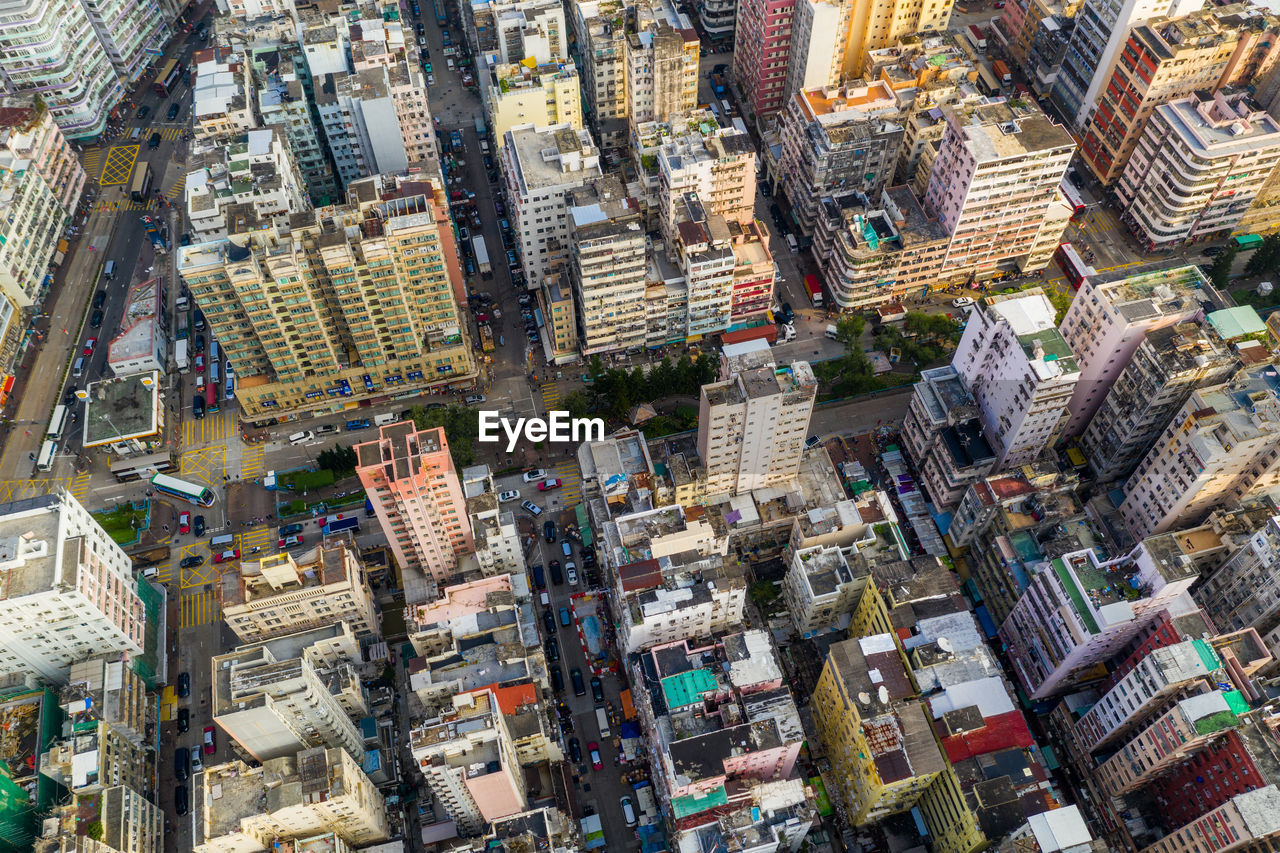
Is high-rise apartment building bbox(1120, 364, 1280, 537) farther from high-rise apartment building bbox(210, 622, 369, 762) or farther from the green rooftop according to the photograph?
high-rise apartment building bbox(210, 622, 369, 762)

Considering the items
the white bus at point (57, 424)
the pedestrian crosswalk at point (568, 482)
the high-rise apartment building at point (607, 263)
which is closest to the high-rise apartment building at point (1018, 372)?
the high-rise apartment building at point (607, 263)

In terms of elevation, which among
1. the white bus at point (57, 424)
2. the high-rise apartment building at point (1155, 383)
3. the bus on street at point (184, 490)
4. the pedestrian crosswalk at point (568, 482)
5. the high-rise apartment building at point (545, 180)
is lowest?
the high-rise apartment building at point (1155, 383)

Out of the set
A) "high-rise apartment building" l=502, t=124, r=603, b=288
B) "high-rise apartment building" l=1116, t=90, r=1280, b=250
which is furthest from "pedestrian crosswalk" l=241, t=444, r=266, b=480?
"high-rise apartment building" l=1116, t=90, r=1280, b=250

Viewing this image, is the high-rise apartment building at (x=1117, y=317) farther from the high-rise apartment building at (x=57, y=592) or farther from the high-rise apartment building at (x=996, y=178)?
the high-rise apartment building at (x=57, y=592)

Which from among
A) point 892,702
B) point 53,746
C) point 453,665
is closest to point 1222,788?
point 892,702

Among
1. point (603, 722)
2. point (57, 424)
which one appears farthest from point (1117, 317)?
point (57, 424)

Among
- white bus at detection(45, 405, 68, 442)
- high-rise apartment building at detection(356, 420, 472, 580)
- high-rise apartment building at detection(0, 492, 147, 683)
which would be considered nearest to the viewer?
high-rise apartment building at detection(356, 420, 472, 580)
